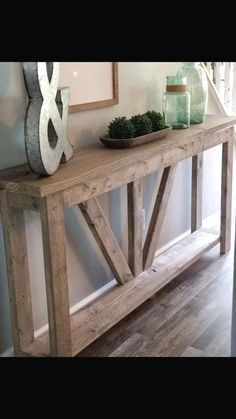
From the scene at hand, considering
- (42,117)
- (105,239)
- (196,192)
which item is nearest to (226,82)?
(196,192)

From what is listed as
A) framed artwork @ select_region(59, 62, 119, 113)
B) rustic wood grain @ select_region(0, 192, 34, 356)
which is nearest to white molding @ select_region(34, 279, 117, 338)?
rustic wood grain @ select_region(0, 192, 34, 356)

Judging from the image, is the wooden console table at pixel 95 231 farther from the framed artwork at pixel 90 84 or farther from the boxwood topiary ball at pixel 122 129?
the framed artwork at pixel 90 84

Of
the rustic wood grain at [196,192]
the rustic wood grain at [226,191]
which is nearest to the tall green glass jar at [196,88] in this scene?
the rustic wood grain at [226,191]

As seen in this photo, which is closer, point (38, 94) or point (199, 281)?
point (38, 94)

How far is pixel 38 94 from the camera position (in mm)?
1626

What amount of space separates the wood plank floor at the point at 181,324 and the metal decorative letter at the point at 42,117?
0.99m

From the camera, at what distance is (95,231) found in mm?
2232

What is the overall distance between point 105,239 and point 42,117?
2.75ft

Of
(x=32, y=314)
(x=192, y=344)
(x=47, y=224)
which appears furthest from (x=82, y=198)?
(x=192, y=344)

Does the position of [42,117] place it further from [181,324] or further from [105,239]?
[181,324]

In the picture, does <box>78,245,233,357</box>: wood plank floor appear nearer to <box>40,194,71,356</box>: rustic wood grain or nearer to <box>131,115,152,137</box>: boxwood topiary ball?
<box>40,194,71,356</box>: rustic wood grain
